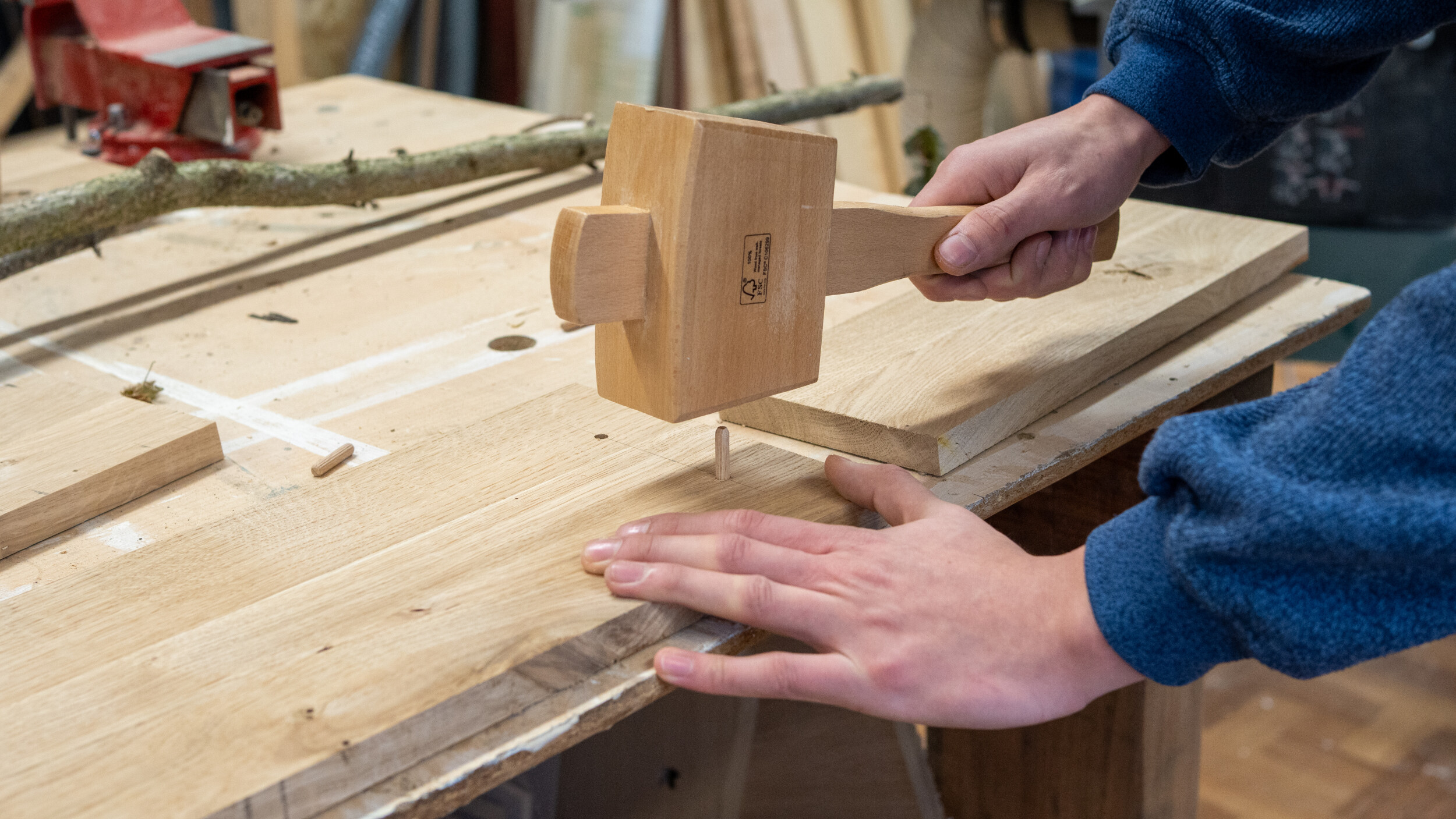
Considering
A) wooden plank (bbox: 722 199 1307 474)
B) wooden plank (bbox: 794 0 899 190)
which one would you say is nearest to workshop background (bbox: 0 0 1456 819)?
wooden plank (bbox: 794 0 899 190)

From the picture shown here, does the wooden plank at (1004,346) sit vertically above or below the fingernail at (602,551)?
above

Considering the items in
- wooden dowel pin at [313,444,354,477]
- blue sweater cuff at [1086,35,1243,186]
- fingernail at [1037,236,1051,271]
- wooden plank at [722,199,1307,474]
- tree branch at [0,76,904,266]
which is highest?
blue sweater cuff at [1086,35,1243,186]

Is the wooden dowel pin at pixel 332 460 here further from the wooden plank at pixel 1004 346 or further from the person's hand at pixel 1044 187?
the person's hand at pixel 1044 187

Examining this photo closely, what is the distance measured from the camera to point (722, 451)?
97 cm

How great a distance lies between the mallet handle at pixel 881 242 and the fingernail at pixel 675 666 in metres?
0.33

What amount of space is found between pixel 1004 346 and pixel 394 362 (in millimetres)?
644

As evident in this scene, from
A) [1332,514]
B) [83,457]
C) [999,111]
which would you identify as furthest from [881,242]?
[999,111]

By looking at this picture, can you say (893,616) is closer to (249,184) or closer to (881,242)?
(881,242)

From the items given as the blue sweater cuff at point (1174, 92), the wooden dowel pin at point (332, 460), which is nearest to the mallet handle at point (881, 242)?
the blue sweater cuff at point (1174, 92)

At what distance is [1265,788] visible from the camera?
2.09 meters

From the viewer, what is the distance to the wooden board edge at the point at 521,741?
2.23ft

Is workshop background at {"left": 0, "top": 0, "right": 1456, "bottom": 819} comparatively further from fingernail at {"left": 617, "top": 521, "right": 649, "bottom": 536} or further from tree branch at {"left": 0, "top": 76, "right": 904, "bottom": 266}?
fingernail at {"left": 617, "top": 521, "right": 649, "bottom": 536}

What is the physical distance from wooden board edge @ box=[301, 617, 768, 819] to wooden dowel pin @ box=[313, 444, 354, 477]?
386 millimetres

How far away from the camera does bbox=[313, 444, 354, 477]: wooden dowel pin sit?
40.6 inches
